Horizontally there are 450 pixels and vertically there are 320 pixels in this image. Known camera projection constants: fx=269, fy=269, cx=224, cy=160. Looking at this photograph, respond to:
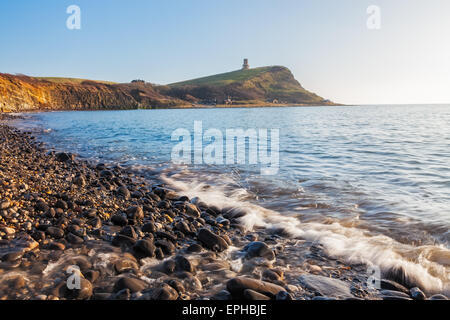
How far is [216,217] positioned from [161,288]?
3362 mm

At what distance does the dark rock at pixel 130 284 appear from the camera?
3.48 meters

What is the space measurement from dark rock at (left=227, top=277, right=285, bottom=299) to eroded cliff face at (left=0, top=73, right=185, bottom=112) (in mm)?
70857

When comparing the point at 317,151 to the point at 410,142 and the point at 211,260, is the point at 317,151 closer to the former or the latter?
the point at 410,142

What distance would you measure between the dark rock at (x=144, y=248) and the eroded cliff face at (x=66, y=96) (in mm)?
69109

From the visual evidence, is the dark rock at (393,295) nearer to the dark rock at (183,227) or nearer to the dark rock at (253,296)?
the dark rock at (253,296)

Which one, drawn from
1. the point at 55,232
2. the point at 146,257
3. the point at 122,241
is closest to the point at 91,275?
the point at 146,257

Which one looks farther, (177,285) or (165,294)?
(177,285)

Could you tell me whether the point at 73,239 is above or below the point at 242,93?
below

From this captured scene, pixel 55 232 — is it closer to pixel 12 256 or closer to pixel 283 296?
pixel 12 256

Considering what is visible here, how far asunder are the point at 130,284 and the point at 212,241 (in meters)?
1.78

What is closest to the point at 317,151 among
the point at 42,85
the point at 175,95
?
the point at 42,85

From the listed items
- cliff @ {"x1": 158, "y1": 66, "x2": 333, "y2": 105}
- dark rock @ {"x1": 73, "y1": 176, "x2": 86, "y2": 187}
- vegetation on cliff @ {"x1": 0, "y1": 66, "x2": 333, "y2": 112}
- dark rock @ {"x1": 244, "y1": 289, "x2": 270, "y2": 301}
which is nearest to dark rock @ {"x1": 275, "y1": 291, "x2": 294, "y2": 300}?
dark rock @ {"x1": 244, "y1": 289, "x2": 270, "y2": 301}

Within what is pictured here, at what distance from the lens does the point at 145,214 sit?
6090 mm

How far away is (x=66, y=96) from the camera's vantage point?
9669 centimetres
